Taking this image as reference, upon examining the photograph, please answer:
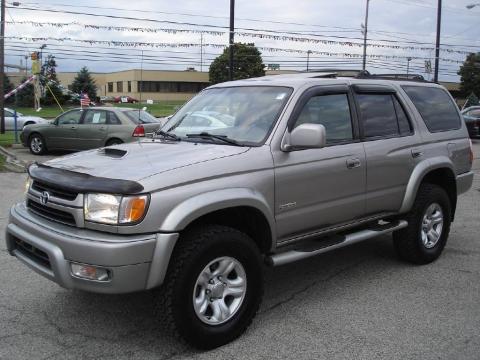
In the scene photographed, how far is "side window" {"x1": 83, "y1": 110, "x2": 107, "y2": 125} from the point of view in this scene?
48.8 ft

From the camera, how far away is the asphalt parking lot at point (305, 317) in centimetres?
363

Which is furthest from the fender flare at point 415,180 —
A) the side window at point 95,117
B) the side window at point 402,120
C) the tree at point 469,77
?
the tree at point 469,77

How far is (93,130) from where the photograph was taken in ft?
48.9

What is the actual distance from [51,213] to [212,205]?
111cm

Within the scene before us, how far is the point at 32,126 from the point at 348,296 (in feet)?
45.8

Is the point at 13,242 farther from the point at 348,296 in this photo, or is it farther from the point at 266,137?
the point at 348,296

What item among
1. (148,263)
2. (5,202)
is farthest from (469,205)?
(5,202)

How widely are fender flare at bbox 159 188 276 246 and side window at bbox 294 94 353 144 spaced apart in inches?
33.6

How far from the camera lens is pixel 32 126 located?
16.3 m

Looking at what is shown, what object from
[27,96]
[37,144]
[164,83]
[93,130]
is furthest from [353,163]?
[164,83]

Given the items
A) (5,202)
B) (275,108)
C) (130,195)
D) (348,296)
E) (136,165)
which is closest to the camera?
(130,195)

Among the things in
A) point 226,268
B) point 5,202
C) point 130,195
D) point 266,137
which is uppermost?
point 266,137

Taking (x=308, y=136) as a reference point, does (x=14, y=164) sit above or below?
below

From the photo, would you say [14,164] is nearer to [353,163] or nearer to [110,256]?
[353,163]
